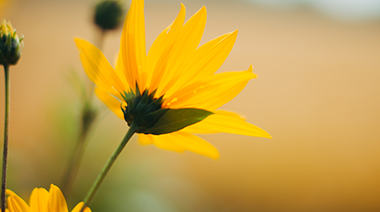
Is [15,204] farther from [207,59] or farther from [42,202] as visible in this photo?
[207,59]

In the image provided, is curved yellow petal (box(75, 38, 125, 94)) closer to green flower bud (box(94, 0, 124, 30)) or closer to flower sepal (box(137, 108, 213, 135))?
flower sepal (box(137, 108, 213, 135))

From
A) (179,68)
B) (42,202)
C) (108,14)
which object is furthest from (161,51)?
(108,14)

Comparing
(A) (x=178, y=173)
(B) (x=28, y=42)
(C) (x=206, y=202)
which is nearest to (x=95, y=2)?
(A) (x=178, y=173)

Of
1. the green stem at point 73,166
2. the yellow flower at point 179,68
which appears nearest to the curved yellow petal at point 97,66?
the yellow flower at point 179,68

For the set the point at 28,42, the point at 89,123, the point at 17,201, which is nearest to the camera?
the point at 17,201

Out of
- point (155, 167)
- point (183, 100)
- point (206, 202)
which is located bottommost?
point (206, 202)

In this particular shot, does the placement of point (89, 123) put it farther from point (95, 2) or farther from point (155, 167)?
point (155, 167)
